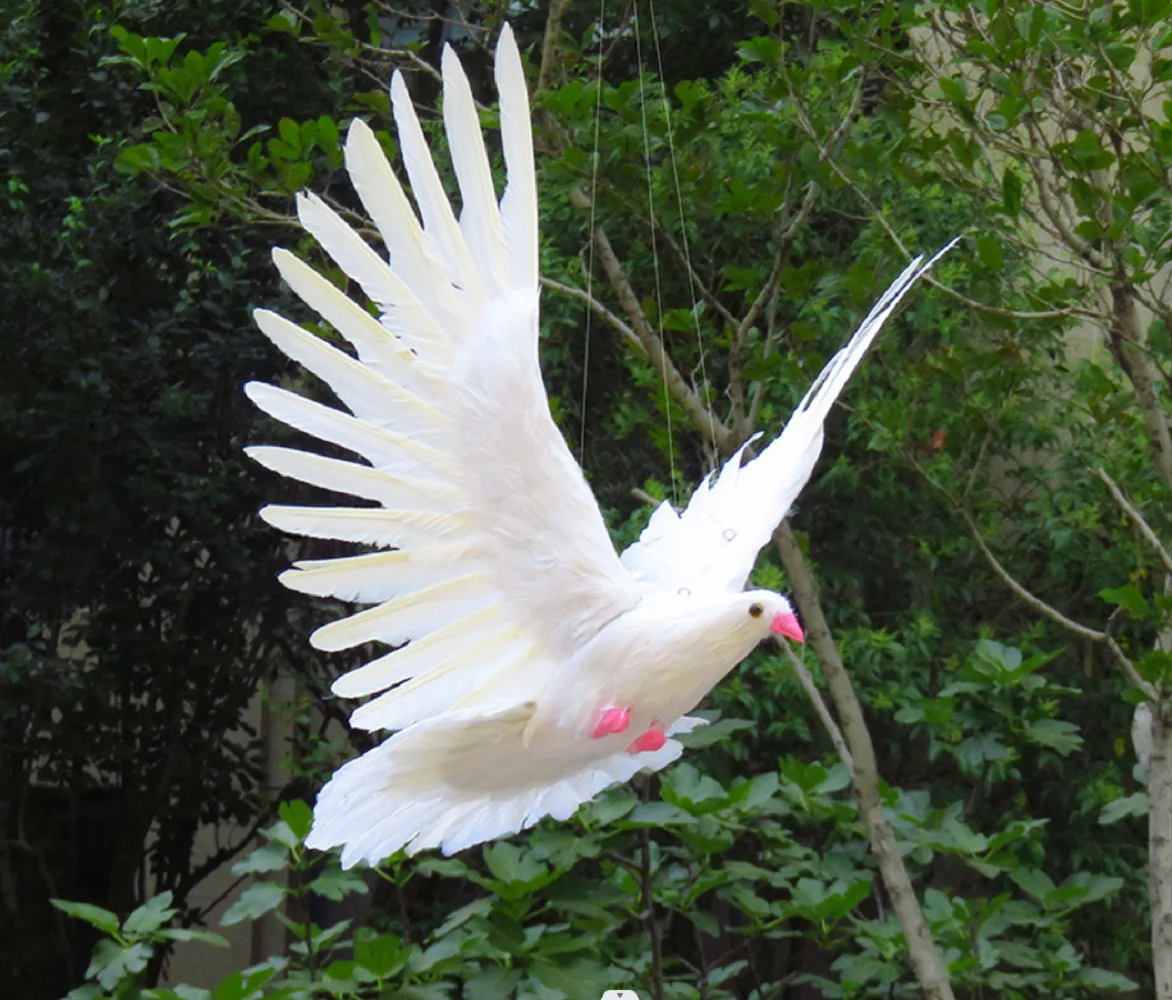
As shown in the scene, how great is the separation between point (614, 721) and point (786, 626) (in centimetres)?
17

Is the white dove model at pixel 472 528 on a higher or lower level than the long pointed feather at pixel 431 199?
lower

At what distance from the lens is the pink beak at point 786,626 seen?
121cm

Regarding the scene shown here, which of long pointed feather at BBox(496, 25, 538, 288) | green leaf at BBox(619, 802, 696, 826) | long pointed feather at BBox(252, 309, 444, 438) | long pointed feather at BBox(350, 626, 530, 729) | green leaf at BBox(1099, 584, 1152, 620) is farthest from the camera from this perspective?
green leaf at BBox(619, 802, 696, 826)

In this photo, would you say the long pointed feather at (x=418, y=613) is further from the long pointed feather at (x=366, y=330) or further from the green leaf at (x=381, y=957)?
the green leaf at (x=381, y=957)

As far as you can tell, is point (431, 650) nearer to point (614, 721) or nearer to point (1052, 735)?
point (614, 721)

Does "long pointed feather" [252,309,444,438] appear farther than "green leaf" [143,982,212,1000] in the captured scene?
No

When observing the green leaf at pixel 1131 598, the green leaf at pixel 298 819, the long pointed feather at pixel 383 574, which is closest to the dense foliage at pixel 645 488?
the green leaf at pixel 298 819

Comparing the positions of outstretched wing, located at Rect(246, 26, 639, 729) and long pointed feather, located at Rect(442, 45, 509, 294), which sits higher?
long pointed feather, located at Rect(442, 45, 509, 294)

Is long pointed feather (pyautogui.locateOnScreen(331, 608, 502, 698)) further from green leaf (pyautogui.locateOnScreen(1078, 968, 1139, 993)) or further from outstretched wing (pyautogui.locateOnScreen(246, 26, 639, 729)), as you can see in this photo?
green leaf (pyautogui.locateOnScreen(1078, 968, 1139, 993))

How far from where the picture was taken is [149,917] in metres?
2.06

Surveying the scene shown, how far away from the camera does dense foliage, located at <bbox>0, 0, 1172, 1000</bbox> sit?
2143mm

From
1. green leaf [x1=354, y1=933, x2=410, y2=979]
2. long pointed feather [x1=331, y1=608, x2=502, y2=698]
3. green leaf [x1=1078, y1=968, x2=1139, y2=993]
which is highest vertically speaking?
long pointed feather [x1=331, y1=608, x2=502, y2=698]

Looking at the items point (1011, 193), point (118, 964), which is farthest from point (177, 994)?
point (1011, 193)

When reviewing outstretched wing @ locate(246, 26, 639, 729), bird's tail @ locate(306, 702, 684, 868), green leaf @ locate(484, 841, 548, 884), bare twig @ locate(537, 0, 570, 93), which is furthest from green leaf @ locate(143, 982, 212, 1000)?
bare twig @ locate(537, 0, 570, 93)
